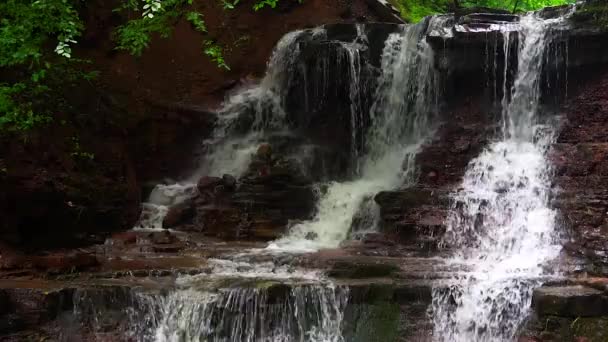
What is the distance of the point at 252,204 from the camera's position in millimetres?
12391

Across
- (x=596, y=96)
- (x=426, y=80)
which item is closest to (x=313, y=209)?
(x=426, y=80)

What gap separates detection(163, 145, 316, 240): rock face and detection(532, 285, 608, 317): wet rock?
20.1ft

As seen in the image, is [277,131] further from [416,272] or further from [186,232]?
[416,272]

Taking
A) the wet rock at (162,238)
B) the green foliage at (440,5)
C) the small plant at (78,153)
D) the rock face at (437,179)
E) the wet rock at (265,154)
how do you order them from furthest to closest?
the green foliage at (440,5), the wet rock at (265,154), the small plant at (78,153), the wet rock at (162,238), the rock face at (437,179)

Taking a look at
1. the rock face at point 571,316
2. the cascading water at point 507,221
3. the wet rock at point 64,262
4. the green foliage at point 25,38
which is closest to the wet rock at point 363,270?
the cascading water at point 507,221

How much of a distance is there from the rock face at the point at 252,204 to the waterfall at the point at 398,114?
0.78m

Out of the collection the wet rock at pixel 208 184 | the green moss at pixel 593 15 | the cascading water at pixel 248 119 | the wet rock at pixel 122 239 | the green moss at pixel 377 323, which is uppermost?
the green moss at pixel 593 15

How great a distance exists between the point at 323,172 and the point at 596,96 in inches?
269

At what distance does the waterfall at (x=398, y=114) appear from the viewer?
13672mm

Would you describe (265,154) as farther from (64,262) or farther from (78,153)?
(64,262)

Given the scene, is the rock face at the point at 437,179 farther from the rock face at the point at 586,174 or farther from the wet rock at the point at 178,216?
the wet rock at the point at 178,216

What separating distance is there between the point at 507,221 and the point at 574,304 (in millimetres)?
3646

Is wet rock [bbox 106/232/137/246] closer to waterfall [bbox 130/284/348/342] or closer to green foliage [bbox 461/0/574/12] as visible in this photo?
waterfall [bbox 130/284/348/342]

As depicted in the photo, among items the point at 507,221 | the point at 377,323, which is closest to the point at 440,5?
the point at 507,221
